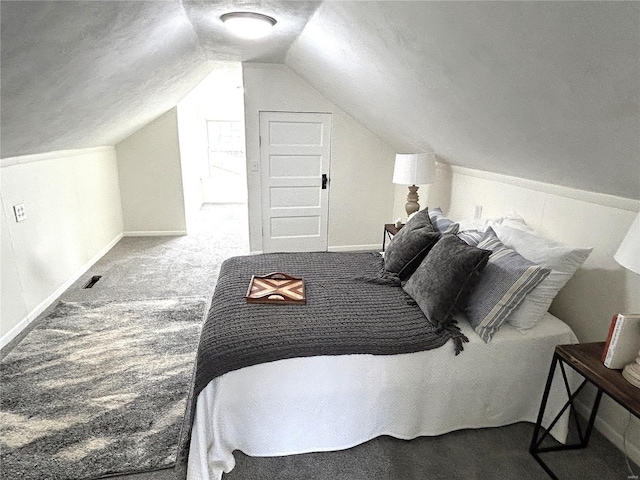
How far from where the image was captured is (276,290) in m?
2.04

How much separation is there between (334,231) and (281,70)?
1947mm

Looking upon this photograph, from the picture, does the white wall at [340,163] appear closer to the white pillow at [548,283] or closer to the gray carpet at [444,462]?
the white pillow at [548,283]

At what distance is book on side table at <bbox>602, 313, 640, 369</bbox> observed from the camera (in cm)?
141

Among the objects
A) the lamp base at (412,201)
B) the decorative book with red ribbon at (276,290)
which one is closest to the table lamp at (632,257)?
the decorative book with red ribbon at (276,290)

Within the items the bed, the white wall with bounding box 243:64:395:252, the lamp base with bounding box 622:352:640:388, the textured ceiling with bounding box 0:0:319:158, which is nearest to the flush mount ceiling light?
the textured ceiling with bounding box 0:0:319:158

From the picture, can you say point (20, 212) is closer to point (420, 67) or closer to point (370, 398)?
point (370, 398)

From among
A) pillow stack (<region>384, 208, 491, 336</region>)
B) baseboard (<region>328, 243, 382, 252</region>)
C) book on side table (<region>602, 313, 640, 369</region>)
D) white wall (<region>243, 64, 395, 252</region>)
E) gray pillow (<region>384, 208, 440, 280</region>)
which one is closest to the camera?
book on side table (<region>602, 313, 640, 369</region>)

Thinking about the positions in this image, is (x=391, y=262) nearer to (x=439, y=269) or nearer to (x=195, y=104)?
(x=439, y=269)

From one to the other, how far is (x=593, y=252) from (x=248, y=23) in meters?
2.45

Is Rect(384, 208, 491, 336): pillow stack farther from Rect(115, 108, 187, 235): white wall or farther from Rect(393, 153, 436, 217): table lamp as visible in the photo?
Rect(115, 108, 187, 235): white wall

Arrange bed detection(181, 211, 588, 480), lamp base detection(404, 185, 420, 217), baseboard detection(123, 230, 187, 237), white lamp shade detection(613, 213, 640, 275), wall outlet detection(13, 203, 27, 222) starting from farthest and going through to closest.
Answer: baseboard detection(123, 230, 187, 237), lamp base detection(404, 185, 420, 217), wall outlet detection(13, 203, 27, 222), bed detection(181, 211, 588, 480), white lamp shade detection(613, 213, 640, 275)

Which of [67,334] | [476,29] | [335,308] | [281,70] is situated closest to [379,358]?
[335,308]

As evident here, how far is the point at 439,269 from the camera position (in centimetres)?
188

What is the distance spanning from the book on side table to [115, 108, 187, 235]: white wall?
4.93 metres
